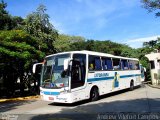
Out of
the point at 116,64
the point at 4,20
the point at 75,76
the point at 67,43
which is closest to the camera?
the point at 75,76

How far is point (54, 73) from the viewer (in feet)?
52.9

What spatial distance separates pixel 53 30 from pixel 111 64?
35.0ft

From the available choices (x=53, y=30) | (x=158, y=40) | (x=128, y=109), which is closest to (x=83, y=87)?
(x=128, y=109)

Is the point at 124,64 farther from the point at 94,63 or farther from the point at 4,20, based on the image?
the point at 4,20

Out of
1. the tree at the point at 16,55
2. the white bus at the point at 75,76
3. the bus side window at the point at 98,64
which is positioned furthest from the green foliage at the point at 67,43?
the bus side window at the point at 98,64

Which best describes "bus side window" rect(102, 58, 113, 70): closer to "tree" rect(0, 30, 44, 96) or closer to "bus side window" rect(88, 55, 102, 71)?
"bus side window" rect(88, 55, 102, 71)

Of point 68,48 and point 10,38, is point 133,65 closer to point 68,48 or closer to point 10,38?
point 10,38

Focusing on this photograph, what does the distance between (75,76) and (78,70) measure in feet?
1.80

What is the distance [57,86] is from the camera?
15.7 metres

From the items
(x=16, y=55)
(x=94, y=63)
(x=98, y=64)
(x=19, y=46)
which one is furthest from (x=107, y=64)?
(x=19, y=46)

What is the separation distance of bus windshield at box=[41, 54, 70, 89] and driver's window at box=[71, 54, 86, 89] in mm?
447

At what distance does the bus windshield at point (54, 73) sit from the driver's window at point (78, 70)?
0.45 metres

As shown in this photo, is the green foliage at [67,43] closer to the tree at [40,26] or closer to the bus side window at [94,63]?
the tree at [40,26]

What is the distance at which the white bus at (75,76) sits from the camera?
1561cm
